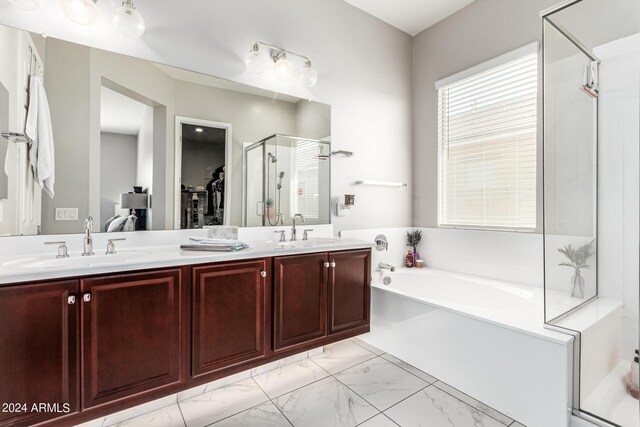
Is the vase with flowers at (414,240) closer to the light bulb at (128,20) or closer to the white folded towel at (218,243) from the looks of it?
Answer: the white folded towel at (218,243)

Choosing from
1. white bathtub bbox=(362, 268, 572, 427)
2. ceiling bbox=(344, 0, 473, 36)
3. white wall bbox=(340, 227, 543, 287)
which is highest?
ceiling bbox=(344, 0, 473, 36)

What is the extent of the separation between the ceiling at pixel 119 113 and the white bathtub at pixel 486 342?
201 centimetres

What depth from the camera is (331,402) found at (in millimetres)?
1786

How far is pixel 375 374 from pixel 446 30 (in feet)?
10.2

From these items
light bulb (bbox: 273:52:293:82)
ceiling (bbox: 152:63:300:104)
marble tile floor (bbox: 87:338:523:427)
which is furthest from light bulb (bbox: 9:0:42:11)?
marble tile floor (bbox: 87:338:523:427)

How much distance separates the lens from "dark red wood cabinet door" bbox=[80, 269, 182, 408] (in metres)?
1.21

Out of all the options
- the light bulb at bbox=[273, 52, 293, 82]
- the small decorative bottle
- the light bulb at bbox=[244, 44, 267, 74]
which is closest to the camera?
the light bulb at bbox=[244, 44, 267, 74]

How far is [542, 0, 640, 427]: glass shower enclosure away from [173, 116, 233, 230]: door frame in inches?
76.7

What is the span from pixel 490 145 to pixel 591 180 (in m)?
0.92

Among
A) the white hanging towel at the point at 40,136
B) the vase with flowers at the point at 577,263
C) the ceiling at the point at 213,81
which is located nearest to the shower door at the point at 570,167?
the vase with flowers at the point at 577,263

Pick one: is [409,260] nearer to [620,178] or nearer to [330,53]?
[620,178]

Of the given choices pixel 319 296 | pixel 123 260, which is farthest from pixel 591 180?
pixel 123 260

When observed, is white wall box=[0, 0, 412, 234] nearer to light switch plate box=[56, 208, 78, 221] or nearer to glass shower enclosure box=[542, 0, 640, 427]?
light switch plate box=[56, 208, 78, 221]

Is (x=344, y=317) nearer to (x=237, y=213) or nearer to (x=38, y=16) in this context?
(x=237, y=213)
